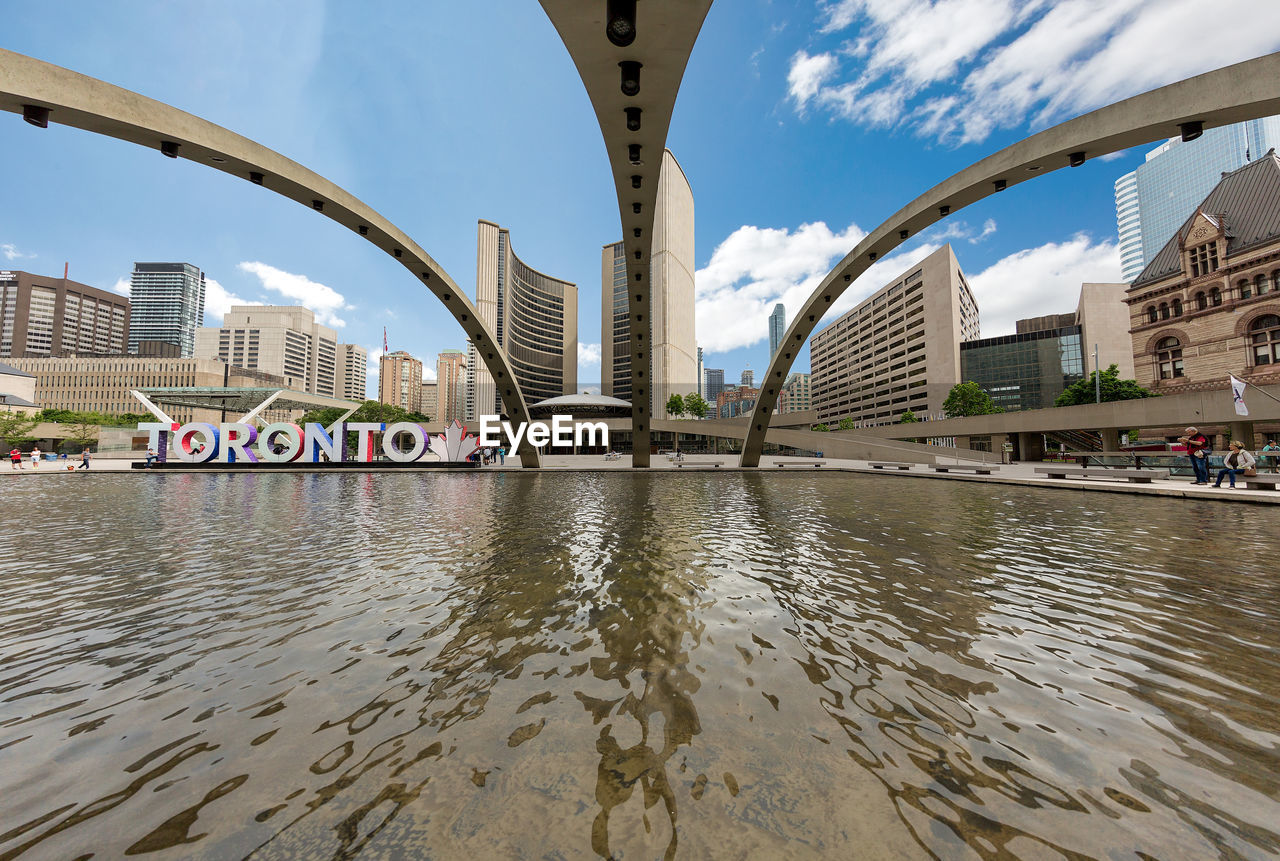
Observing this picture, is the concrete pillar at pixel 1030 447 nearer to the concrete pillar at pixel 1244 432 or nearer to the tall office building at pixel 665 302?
the concrete pillar at pixel 1244 432

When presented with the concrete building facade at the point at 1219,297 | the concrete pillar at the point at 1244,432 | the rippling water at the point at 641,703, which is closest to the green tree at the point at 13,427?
the rippling water at the point at 641,703

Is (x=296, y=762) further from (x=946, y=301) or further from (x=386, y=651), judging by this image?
(x=946, y=301)

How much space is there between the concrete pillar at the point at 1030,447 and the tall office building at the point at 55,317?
22674cm

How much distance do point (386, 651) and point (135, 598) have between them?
173 inches

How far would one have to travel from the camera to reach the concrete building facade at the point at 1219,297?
41.9 metres

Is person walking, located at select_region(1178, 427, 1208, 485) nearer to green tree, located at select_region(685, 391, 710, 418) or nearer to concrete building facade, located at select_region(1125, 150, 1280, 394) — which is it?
concrete building facade, located at select_region(1125, 150, 1280, 394)

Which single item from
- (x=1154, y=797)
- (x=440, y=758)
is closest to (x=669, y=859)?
(x=440, y=758)

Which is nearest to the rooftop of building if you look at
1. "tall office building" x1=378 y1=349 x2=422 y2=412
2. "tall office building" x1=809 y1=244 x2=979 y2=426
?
"tall office building" x1=809 y1=244 x2=979 y2=426

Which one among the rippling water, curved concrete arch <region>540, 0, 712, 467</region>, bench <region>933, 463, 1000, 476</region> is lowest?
the rippling water

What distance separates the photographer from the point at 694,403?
3214 inches

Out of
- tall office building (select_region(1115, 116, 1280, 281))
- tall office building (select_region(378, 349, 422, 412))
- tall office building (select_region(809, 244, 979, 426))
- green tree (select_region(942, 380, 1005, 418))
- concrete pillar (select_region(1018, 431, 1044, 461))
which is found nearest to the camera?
concrete pillar (select_region(1018, 431, 1044, 461))

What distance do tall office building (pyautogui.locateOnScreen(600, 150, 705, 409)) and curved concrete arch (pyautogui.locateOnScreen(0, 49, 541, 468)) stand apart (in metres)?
61.1

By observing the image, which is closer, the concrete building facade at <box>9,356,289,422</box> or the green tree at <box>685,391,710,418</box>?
the green tree at <box>685,391,710,418</box>

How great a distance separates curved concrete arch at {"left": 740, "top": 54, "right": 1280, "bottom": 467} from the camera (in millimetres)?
9547
